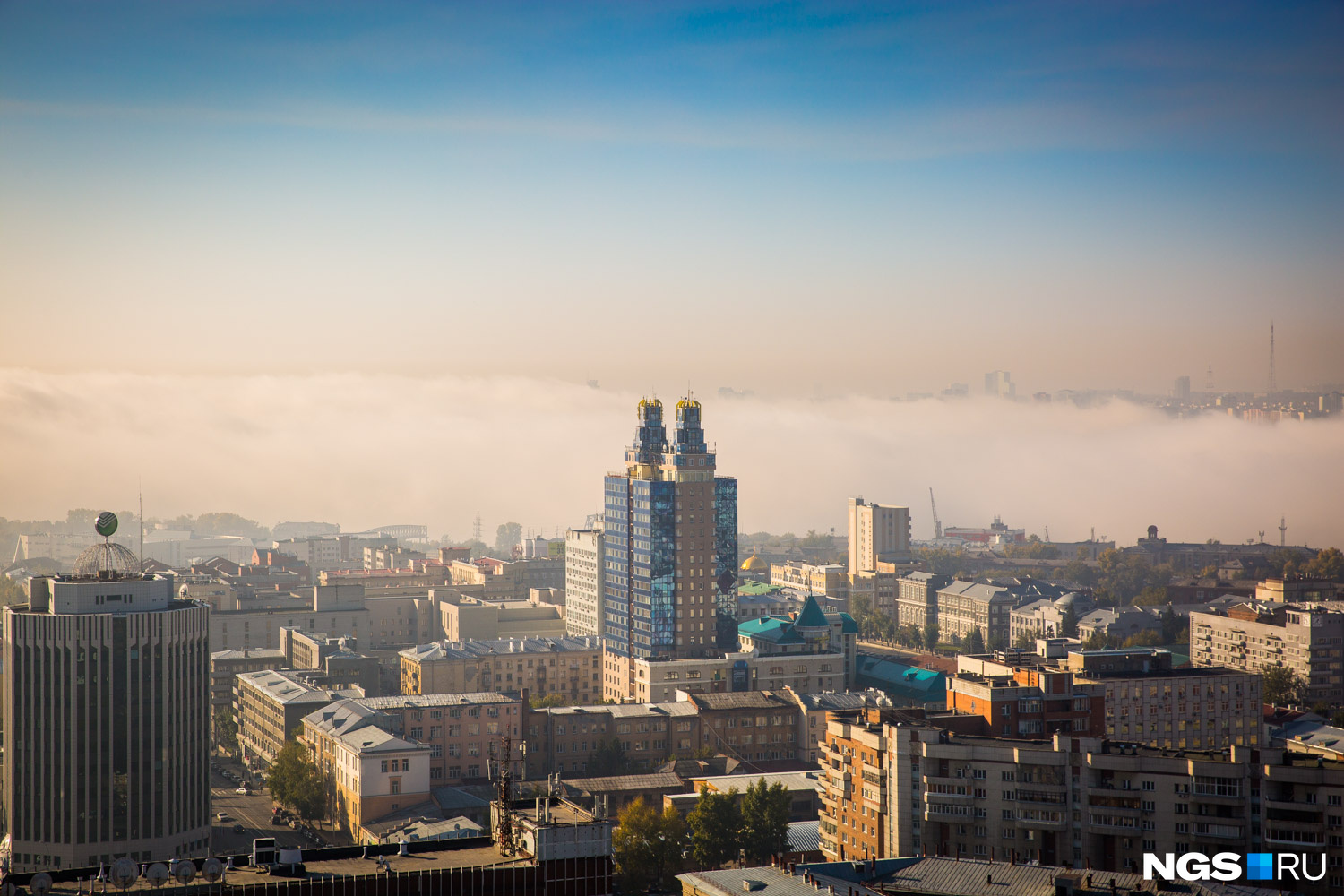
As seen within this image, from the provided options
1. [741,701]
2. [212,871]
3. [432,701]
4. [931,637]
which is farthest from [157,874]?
[931,637]

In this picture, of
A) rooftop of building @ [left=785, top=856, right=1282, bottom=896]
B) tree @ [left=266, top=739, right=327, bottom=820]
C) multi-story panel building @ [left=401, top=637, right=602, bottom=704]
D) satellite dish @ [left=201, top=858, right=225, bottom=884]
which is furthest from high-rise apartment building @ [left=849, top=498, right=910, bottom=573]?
satellite dish @ [left=201, top=858, right=225, bottom=884]

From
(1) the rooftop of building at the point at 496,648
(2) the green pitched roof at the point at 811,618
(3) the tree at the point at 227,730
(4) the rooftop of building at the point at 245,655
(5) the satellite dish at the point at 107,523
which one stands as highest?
(5) the satellite dish at the point at 107,523

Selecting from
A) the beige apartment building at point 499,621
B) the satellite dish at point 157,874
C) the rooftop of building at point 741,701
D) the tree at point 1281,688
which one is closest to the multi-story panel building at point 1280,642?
the tree at point 1281,688

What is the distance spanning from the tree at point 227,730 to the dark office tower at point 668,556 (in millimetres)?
11362

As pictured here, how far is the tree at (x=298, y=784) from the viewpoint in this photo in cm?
3288

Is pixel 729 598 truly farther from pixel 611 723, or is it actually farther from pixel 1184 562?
pixel 1184 562

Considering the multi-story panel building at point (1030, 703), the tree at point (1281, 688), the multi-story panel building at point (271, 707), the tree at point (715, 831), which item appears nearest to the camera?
the multi-story panel building at point (1030, 703)

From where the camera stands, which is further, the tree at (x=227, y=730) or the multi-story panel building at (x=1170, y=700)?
Answer: the tree at (x=227, y=730)

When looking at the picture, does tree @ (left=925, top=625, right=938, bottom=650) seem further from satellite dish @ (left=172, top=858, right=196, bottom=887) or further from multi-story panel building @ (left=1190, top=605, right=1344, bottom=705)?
satellite dish @ (left=172, top=858, right=196, bottom=887)

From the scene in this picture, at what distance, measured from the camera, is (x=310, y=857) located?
1778cm

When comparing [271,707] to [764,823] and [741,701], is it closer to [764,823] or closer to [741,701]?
[741,701]

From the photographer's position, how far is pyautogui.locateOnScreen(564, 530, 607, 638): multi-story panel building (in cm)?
5431

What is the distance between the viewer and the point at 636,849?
2670 cm

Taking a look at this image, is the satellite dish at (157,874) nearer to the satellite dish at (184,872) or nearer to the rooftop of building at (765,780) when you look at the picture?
the satellite dish at (184,872)
